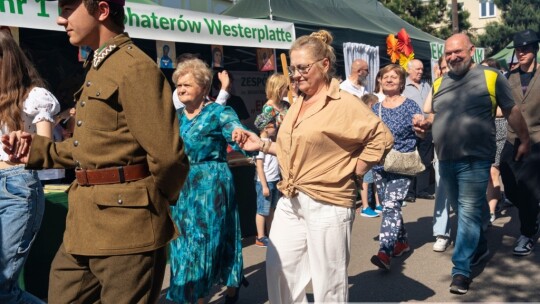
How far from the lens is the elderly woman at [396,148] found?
5781mm

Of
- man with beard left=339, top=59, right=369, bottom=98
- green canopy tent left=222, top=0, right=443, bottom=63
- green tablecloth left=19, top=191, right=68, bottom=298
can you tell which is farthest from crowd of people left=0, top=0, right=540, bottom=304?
green canopy tent left=222, top=0, right=443, bottom=63

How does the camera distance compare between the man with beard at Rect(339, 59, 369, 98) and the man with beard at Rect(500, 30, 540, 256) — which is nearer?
the man with beard at Rect(500, 30, 540, 256)

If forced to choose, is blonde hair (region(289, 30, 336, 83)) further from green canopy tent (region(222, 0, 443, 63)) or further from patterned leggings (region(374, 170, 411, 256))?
green canopy tent (region(222, 0, 443, 63))

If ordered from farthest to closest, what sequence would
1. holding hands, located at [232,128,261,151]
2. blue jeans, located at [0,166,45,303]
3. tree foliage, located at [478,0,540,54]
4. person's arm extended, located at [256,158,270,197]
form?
tree foliage, located at [478,0,540,54] < person's arm extended, located at [256,158,270,197] < holding hands, located at [232,128,261,151] < blue jeans, located at [0,166,45,303]

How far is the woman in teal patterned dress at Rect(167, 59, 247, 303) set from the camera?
423cm

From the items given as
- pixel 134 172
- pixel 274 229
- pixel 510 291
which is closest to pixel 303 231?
pixel 274 229

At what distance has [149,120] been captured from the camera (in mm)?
2494

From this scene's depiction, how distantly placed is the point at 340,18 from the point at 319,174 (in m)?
7.82

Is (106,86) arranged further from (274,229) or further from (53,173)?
(53,173)

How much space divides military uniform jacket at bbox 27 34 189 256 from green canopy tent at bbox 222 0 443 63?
21.4 ft

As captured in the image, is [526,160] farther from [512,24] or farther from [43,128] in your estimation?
[512,24]

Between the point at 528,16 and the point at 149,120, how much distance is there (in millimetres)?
51548

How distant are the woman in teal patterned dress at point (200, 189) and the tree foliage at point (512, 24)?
47.4 m

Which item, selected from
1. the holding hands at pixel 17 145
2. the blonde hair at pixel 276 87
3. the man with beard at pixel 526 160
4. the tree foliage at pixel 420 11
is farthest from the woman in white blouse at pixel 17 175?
the tree foliage at pixel 420 11
